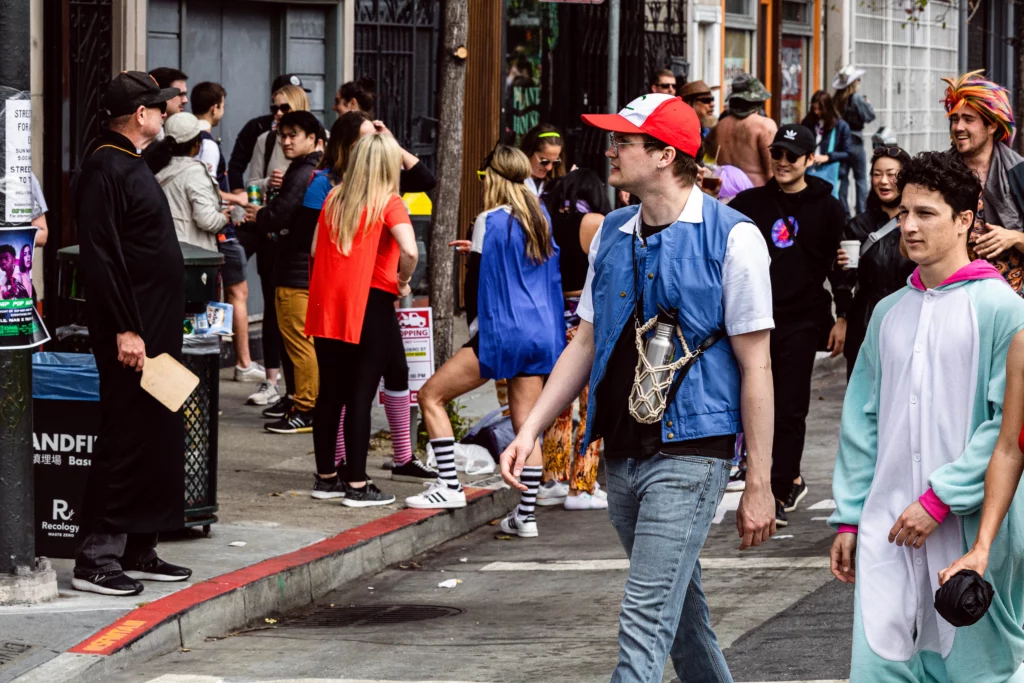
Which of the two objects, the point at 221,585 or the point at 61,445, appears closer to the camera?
the point at 221,585

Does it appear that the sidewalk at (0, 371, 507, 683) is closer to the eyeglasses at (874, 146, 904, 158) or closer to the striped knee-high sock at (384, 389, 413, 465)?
the striped knee-high sock at (384, 389, 413, 465)

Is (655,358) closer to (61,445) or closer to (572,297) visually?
(61,445)

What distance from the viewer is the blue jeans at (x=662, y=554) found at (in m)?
4.52

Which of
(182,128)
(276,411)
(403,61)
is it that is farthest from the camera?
(403,61)

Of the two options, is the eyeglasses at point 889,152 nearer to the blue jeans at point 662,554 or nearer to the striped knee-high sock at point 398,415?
the striped knee-high sock at point 398,415

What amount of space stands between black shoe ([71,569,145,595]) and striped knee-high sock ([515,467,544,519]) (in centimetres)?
241

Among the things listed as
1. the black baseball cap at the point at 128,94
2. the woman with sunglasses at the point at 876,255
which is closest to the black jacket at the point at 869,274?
the woman with sunglasses at the point at 876,255

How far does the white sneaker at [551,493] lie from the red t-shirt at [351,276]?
1.62 meters

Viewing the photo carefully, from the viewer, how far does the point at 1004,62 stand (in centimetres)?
3578

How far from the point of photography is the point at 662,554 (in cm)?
457

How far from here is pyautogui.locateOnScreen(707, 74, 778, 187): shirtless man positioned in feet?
41.8

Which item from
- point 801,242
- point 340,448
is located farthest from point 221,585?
point 801,242

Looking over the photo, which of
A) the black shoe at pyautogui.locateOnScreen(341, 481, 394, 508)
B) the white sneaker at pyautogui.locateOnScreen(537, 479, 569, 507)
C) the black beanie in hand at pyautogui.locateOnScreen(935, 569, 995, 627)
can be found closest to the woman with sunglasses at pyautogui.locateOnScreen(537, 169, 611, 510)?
the white sneaker at pyautogui.locateOnScreen(537, 479, 569, 507)

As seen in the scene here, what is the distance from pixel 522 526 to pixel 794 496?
4.84ft
